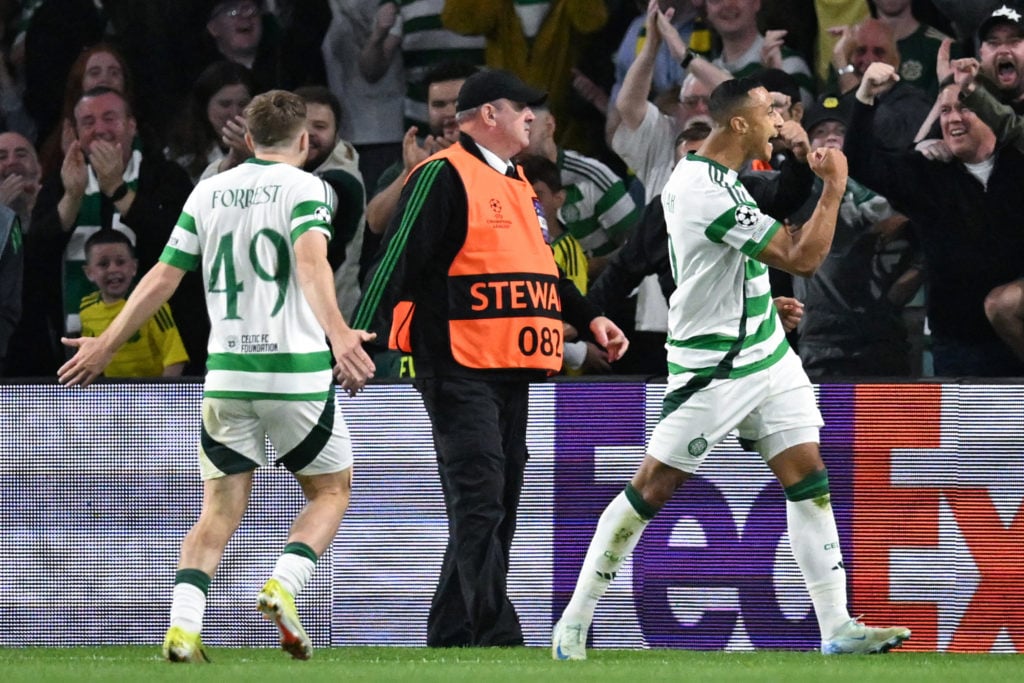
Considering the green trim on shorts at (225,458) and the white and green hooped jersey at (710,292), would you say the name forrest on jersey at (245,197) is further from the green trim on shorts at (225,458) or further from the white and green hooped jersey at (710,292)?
the white and green hooped jersey at (710,292)

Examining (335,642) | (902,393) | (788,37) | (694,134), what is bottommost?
(335,642)

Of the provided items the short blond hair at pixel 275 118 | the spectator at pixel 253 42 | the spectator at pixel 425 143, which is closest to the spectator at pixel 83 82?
the spectator at pixel 253 42

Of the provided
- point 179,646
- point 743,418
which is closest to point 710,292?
point 743,418

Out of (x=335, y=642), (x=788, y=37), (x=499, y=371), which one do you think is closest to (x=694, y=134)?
(x=788, y=37)

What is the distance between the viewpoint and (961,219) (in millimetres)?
8820

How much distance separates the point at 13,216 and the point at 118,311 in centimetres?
80

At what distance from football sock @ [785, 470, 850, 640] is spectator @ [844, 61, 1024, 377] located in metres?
2.18

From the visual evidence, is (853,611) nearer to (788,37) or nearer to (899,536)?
(899,536)

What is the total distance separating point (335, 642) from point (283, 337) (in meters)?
2.51

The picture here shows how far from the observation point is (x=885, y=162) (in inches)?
353

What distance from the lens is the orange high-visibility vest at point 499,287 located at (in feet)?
24.3

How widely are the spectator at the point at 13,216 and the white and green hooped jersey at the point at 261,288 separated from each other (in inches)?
131

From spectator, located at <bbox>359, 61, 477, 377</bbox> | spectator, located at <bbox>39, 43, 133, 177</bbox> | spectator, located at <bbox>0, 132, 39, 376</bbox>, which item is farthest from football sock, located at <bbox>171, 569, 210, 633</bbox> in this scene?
spectator, located at <bbox>39, 43, 133, 177</bbox>

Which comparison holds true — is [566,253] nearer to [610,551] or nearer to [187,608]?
[610,551]
